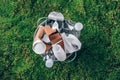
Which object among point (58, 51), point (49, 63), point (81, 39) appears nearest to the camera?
point (58, 51)

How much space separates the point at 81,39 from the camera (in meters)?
3.89

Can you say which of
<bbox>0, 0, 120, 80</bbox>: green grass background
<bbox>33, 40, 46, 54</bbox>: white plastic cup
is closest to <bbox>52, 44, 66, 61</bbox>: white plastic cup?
<bbox>33, 40, 46, 54</bbox>: white plastic cup

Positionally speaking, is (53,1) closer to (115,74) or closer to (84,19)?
→ (84,19)

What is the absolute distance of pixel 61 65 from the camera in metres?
3.89

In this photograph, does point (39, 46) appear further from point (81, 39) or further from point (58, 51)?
point (81, 39)

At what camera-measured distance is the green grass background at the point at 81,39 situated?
3.85 meters

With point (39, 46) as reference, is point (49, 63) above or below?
below

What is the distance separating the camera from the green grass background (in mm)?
3852

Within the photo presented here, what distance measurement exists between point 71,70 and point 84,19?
500 mm

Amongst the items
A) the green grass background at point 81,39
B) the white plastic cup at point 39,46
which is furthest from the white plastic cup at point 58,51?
the green grass background at point 81,39

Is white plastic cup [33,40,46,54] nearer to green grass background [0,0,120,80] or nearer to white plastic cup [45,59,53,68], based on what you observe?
white plastic cup [45,59,53,68]

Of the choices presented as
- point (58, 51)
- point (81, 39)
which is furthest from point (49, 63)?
point (81, 39)

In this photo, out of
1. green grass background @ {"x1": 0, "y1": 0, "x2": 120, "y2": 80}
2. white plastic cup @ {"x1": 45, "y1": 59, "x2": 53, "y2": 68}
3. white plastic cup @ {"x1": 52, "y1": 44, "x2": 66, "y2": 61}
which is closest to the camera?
white plastic cup @ {"x1": 52, "y1": 44, "x2": 66, "y2": 61}

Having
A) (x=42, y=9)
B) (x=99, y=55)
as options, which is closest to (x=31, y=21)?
(x=42, y=9)
